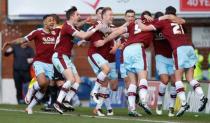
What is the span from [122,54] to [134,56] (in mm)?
1056

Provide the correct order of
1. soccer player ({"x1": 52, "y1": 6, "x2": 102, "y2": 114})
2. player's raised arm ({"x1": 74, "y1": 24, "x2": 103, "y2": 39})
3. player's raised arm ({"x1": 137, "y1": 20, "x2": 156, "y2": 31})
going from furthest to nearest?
1. soccer player ({"x1": 52, "y1": 6, "x2": 102, "y2": 114})
2. player's raised arm ({"x1": 74, "y1": 24, "x2": 103, "y2": 39})
3. player's raised arm ({"x1": 137, "y1": 20, "x2": 156, "y2": 31})

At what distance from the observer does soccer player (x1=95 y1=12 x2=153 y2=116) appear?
16.9m

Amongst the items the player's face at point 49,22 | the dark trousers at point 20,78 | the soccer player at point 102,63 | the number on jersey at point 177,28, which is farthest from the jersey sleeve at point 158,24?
the dark trousers at point 20,78

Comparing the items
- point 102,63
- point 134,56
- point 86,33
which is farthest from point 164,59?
point 86,33

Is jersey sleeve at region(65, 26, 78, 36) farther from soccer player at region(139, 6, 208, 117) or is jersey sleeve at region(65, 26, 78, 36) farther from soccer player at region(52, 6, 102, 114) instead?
soccer player at region(139, 6, 208, 117)

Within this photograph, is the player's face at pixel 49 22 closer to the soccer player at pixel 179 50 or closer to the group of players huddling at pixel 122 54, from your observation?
the group of players huddling at pixel 122 54

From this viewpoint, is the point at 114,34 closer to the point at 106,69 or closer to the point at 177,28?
the point at 106,69

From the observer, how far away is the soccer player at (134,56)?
16875mm

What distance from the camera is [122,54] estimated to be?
1791cm

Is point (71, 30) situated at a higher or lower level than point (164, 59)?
higher

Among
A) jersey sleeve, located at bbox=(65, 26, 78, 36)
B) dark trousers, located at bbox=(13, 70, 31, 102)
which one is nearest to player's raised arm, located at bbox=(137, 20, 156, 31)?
jersey sleeve, located at bbox=(65, 26, 78, 36)

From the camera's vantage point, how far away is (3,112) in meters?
18.6

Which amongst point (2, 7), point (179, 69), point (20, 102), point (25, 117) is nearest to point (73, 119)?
point (25, 117)

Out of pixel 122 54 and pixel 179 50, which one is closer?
pixel 179 50
